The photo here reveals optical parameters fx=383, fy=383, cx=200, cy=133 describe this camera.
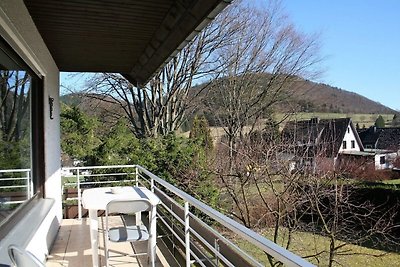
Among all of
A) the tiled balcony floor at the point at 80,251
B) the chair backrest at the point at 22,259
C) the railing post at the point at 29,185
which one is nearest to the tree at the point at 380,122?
the tiled balcony floor at the point at 80,251

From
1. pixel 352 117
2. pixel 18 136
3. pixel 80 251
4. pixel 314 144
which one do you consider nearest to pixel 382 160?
pixel 352 117

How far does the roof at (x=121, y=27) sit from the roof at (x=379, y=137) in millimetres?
23147

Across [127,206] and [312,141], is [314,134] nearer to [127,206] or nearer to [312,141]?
[312,141]

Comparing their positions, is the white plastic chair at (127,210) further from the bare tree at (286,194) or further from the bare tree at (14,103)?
the bare tree at (286,194)

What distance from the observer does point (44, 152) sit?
4.09 meters

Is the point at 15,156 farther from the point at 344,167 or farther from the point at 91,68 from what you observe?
the point at 344,167

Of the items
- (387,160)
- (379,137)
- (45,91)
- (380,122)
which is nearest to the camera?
(45,91)

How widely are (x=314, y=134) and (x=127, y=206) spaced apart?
8.68 metres

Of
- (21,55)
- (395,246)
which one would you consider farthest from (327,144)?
(21,55)

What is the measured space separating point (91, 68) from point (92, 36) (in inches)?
68.4

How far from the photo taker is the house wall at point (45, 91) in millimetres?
2350

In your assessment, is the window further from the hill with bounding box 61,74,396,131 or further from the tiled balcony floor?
the hill with bounding box 61,74,396,131

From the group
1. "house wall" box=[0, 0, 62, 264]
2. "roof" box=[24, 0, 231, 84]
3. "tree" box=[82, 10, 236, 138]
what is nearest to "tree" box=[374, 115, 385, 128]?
"tree" box=[82, 10, 236, 138]

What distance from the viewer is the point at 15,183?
2.85 meters
